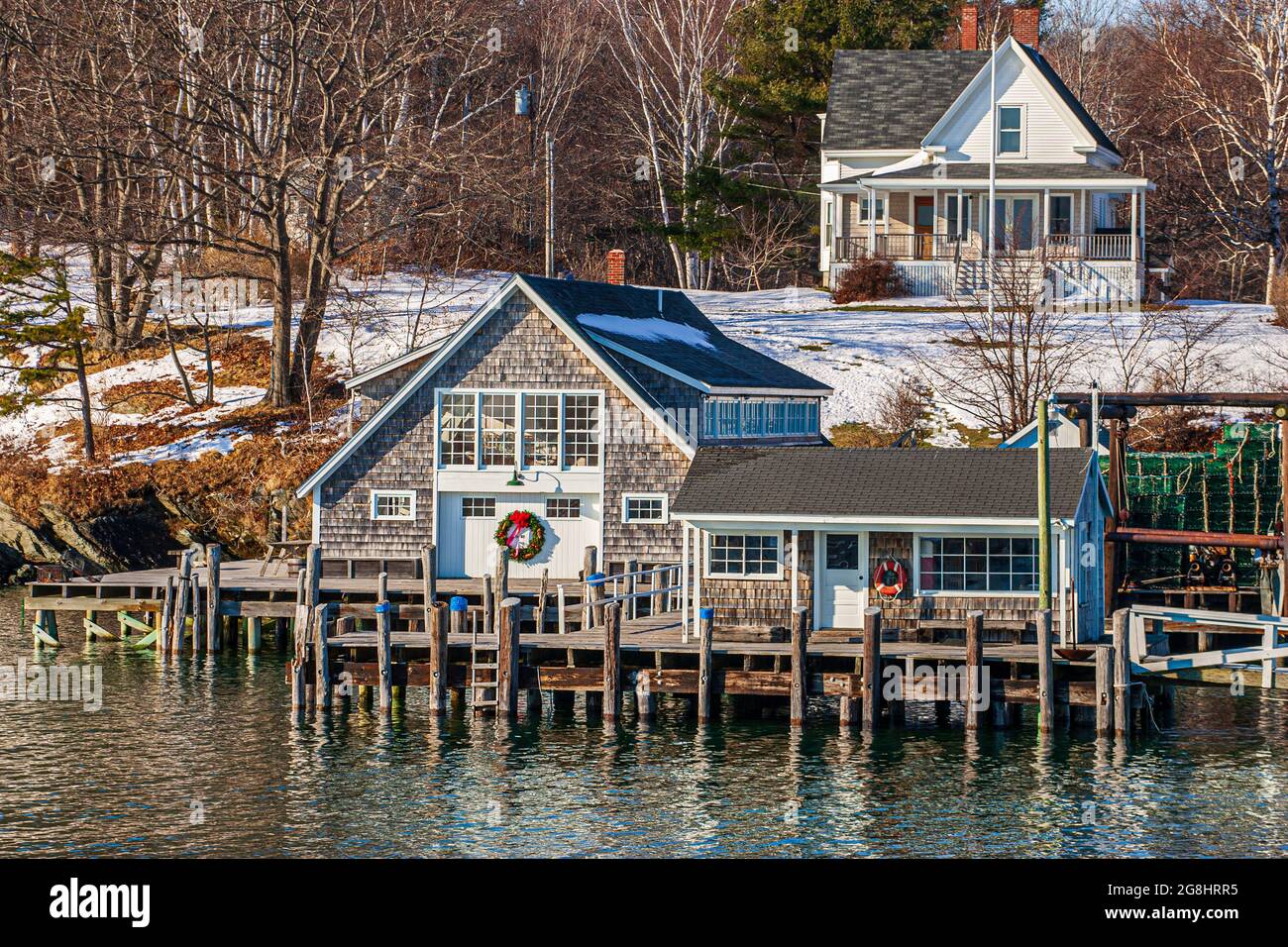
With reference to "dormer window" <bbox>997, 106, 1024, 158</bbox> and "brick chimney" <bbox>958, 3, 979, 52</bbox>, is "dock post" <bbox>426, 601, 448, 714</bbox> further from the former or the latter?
"brick chimney" <bbox>958, 3, 979, 52</bbox>

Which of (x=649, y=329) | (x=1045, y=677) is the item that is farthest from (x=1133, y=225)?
(x=1045, y=677)

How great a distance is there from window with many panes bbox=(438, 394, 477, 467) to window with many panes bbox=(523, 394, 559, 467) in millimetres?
1255

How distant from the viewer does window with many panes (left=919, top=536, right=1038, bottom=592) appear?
31.3 meters

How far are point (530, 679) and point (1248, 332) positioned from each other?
37.6m

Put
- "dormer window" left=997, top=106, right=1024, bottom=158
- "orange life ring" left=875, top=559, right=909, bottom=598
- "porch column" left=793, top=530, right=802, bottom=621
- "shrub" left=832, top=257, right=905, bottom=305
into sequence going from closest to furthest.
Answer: "orange life ring" left=875, top=559, right=909, bottom=598 < "porch column" left=793, top=530, right=802, bottom=621 < "shrub" left=832, top=257, right=905, bottom=305 < "dormer window" left=997, top=106, right=1024, bottom=158

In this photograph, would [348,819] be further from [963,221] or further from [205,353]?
[963,221]

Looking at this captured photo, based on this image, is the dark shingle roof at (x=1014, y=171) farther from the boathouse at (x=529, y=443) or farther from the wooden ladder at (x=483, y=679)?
the wooden ladder at (x=483, y=679)

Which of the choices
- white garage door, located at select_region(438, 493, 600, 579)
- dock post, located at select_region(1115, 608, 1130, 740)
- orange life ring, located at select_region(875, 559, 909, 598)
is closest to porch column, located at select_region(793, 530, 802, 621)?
orange life ring, located at select_region(875, 559, 909, 598)

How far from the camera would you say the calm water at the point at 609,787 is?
75.9 ft

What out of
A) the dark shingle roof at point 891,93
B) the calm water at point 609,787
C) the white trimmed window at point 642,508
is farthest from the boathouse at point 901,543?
the dark shingle roof at point 891,93

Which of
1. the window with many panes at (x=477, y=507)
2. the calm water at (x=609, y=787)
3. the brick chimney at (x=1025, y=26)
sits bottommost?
the calm water at (x=609, y=787)

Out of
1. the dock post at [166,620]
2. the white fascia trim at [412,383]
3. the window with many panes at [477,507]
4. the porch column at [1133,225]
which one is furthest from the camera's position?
the porch column at [1133,225]

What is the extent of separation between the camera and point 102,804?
2486 cm

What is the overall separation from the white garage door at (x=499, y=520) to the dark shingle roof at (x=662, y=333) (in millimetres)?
3691
